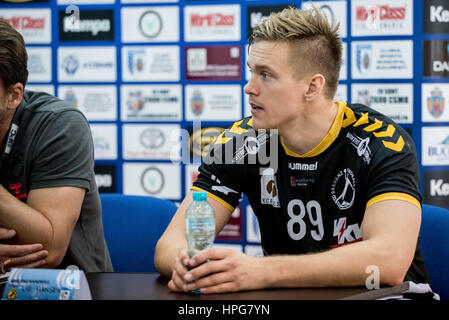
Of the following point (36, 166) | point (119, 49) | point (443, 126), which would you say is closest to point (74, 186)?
point (36, 166)

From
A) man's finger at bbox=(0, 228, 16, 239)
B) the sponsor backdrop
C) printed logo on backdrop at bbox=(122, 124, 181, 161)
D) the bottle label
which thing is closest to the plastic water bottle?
the bottle label

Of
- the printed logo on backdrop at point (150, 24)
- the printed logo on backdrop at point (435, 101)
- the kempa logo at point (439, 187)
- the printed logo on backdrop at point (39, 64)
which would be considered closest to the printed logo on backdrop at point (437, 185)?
the kempa logo at point (439, 187)

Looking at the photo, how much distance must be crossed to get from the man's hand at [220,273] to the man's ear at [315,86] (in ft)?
2.11

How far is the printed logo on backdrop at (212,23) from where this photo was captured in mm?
3162

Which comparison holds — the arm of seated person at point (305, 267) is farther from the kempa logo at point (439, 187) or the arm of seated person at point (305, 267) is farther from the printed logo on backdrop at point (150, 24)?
the printed logo on backdrop at point (150, 24)

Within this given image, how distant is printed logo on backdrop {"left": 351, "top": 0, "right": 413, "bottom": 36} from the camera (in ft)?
9.51

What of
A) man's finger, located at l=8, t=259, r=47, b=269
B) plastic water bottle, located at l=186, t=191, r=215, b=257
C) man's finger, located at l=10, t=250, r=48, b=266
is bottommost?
man's finger, located at l=8, t=259, r=47, b=269

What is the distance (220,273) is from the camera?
3.68 feet

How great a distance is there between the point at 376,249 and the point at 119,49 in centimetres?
252

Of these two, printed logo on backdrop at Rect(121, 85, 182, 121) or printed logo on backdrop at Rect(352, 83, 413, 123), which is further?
Answer: printed logo on backdrop at Rect(121, 85, 182, 121)

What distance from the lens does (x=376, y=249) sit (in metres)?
1.19

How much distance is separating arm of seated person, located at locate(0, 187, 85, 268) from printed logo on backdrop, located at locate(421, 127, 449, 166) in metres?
2.08

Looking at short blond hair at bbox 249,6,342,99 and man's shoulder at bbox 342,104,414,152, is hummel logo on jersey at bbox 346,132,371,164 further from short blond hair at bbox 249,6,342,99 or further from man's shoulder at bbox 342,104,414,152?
short blond hair at bbox 249,6,342,99

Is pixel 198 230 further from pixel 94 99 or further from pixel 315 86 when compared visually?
pixel 94 99
